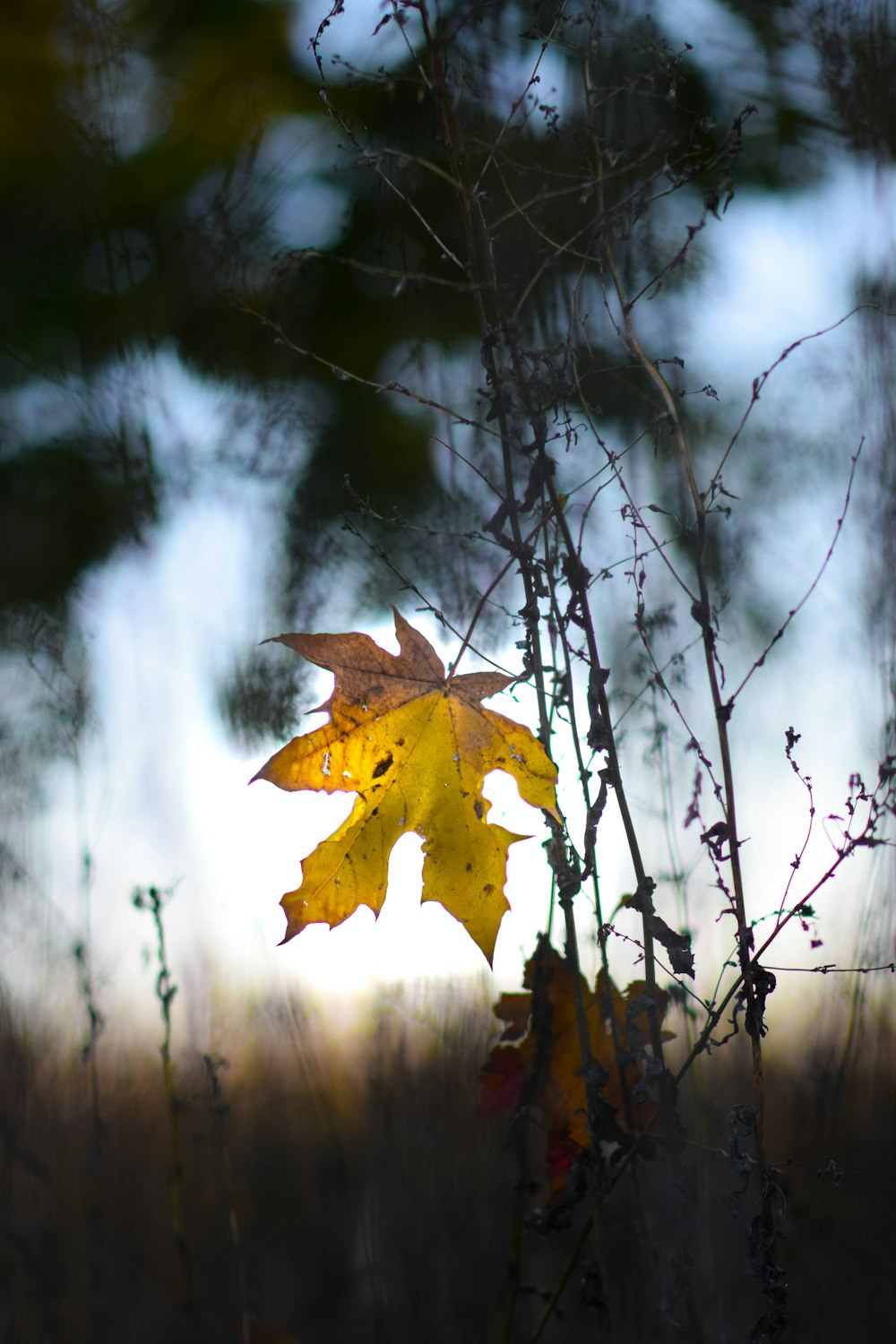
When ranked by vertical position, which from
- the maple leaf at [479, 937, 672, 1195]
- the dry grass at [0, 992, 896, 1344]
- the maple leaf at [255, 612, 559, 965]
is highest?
the maple leaf at [255, 612, 559, 965]

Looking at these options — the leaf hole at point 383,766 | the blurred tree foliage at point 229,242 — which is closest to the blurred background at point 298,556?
the blurred tree foliage at point 229,242

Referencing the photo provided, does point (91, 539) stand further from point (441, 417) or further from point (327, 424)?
point (441, 417)

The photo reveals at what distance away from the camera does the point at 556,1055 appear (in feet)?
1.90

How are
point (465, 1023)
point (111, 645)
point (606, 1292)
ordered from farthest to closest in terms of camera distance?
point (111, 645)
point (465, 1023)
point (606, 1292)

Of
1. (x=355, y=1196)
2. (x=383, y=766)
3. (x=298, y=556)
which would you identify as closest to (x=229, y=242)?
(x=298, y=556)

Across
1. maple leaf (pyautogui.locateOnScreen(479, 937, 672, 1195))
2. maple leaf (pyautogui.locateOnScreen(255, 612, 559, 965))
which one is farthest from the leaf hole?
maple leaf (pyautogui.locateOnScreen(479, 937, 672, 1195))

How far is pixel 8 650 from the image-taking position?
2.85 ft

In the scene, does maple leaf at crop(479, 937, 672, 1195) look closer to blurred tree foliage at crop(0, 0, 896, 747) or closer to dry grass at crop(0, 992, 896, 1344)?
dry grass at crop(0, 992, 896, 1344)

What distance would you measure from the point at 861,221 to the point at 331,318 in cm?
54

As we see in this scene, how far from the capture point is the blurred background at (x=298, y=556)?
0.71 m

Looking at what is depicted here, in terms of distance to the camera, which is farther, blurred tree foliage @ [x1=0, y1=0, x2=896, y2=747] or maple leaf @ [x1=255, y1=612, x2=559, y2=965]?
blurred tree foliage @ [x1=0, y1=0, x2=896, y2=747]

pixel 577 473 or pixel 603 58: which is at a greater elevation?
pixel 603 58

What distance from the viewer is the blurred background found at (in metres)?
0.71

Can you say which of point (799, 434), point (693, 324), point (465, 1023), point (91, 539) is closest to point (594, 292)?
point (693, 324)
